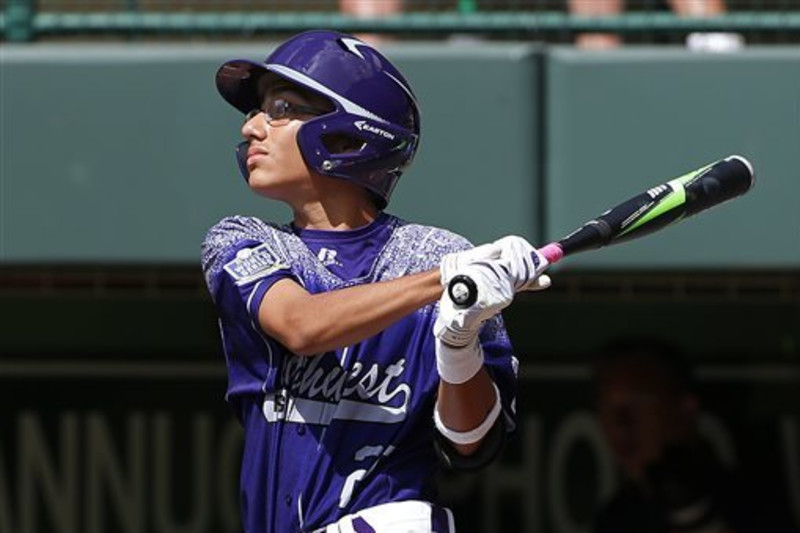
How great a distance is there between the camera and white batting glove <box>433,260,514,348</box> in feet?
9.30

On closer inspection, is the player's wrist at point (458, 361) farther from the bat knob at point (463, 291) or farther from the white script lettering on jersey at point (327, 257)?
the white script lettering on jersey at point (327, 257)

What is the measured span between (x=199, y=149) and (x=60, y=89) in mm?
421

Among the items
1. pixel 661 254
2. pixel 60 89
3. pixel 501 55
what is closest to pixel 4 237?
pixel 60 89

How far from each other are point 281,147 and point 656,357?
9.66 feet

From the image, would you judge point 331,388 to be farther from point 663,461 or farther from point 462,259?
point 663,461

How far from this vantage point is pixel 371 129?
324 centimetres

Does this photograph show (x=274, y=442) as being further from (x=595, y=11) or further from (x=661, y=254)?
(x=595, y=11)

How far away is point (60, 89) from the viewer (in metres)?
5.05

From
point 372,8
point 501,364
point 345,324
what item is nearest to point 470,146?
point 372,8

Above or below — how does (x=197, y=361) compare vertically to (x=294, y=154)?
A: below

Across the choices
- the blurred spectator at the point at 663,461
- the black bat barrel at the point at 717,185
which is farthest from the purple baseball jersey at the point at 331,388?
the blurred spectator at the point at 663,461

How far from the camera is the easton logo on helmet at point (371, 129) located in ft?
10.6

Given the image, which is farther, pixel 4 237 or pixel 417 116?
pixel 4 237

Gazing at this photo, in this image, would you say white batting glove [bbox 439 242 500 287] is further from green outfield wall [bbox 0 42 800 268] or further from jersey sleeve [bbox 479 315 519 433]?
green outfield wall [bbox 0 42 800 268]
